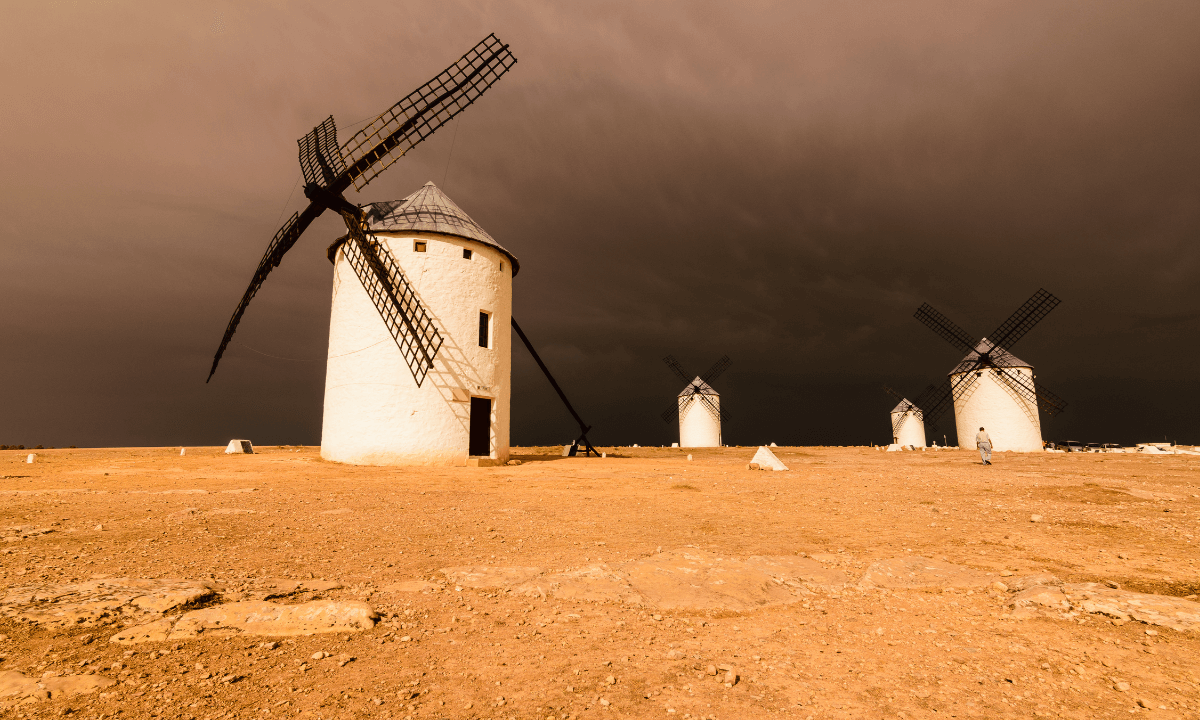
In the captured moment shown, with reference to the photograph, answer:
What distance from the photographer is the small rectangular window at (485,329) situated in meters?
17.6

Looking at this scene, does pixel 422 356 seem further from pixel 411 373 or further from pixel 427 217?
pixel 427 217

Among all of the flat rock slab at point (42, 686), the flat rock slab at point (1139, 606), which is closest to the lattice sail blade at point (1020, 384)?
the flat rock slab at point (1139, 606)

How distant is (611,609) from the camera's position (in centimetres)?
404

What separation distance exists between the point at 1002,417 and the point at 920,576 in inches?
1413

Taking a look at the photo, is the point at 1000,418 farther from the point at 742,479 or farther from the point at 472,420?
the point at 472,420

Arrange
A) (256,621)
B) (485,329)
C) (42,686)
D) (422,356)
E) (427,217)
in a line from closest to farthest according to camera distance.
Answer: (42,686), (256,621), (422,356), (427,217), (485,329)

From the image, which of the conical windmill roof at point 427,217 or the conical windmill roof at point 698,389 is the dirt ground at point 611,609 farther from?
the conical windmill roof at point 698,389

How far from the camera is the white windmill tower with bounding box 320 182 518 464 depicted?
15602 millimetres

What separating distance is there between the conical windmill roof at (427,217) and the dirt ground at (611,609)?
10647mm

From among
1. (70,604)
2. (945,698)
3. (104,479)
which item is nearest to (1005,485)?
(945,698)

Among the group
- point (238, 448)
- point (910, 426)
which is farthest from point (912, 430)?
point (238, 448)

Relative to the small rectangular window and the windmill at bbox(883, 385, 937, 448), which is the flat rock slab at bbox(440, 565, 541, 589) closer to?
the small rectangular window

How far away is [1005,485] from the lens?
10773 millimetres

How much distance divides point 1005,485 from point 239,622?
44.4 feet
